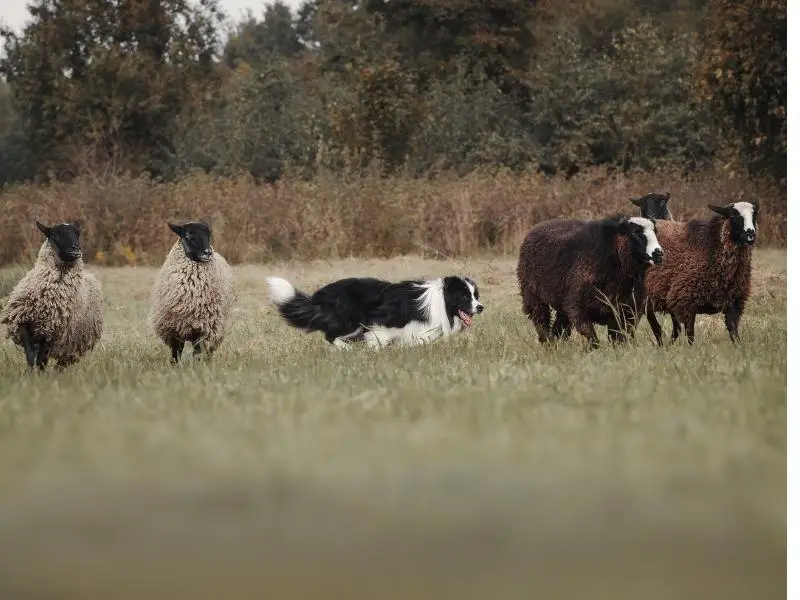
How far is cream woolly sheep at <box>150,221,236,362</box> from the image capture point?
211 inches

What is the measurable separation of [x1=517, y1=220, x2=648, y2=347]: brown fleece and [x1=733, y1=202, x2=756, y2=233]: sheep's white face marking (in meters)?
0.58

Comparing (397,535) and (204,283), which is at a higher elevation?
(204,283)

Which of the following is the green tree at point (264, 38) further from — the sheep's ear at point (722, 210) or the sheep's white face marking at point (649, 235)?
the sheep's ear at point (722, 210)

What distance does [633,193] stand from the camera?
21.2 ft

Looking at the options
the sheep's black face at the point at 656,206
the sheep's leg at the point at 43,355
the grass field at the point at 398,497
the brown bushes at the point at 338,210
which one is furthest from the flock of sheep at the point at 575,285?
the grass field at the point at 398,497

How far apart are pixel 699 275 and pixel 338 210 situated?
115 inches

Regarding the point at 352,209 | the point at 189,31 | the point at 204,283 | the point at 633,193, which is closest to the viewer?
the point at 189,31

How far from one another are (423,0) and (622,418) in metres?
3.60

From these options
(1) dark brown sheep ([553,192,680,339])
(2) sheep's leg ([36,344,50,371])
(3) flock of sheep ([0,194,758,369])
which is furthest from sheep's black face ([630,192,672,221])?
(2) sheep's leg ([36,344,50,371])

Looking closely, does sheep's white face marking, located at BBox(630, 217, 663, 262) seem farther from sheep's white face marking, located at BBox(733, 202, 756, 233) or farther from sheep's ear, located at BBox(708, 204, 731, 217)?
sheep's white face marking, located at BBox(733, 202, 756, 233)

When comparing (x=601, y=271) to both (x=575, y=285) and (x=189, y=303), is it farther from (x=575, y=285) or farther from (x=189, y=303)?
(x=189, y=303)

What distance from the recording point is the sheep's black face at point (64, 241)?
5.08 m
